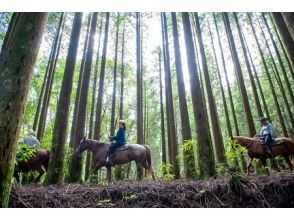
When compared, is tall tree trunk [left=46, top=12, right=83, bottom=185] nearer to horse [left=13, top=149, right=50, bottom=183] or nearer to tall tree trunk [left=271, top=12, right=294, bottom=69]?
horse [left=13, top=149, right=50, bottom=183]

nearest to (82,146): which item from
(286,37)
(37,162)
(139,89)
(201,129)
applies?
(37,162)

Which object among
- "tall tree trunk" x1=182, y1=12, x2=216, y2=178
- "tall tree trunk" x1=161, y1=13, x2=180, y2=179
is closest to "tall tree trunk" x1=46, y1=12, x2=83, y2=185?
"tall tree trunk" x1=182, y1=12, x2=216, y2=178

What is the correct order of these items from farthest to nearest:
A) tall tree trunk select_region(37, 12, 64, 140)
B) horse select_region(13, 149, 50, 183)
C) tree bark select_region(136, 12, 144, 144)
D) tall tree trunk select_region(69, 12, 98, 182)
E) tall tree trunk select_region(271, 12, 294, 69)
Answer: tree bark select_region(136, 12, 144, 144) → tall tree trunk select_region(37, 12, 64, 140) → horse select_region(13, 149, 50, 183) → tall tree trunk select_region(69, 12, 98, 182) → tall tree trunk select_region(271, 12, 294, 69)

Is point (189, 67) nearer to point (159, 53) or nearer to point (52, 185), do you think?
point (52, 185)

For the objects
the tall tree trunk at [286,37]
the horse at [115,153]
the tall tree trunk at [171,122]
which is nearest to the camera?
the tall tree trunk at [286,37]

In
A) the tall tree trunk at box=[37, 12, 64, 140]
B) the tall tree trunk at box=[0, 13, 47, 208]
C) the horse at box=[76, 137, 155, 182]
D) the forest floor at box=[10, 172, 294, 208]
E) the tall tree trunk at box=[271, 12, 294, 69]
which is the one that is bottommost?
the forest floor at box=[10, 172, 294, 208]

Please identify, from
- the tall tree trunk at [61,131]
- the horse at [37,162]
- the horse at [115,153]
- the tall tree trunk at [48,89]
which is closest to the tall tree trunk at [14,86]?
the tall tree trunk at [61,131]

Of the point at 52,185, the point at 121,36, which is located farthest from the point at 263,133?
the point at 121,36

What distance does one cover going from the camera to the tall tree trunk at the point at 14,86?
143 inches

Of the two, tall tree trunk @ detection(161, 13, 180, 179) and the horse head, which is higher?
tall tree trunk @ detection(161, 13, 180, 179)

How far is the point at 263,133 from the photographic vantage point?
10.2 metres

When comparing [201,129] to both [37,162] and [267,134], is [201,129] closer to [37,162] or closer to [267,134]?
[267,134]

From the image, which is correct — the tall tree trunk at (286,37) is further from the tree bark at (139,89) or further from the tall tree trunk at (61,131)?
the tree bark at (139,89)

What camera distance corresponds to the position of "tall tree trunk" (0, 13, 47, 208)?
12.0 ft
